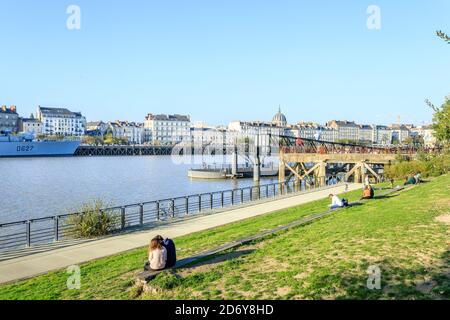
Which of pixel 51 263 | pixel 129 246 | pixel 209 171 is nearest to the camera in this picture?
pixel 51 263

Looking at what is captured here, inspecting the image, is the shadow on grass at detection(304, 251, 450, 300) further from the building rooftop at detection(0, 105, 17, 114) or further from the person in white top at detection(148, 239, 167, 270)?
the building rooftop at detection(0, 105, 17, 114)

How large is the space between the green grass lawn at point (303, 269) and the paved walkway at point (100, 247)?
0.72 metres

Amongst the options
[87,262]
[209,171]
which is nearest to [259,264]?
[87,262]

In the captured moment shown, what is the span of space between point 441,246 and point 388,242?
1168mm

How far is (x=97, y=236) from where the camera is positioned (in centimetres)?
1539

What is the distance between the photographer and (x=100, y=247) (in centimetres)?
1352

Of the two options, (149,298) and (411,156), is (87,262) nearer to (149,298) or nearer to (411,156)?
(149,298)

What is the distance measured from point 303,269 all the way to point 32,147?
14488cm

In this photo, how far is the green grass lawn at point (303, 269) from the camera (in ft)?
25.3

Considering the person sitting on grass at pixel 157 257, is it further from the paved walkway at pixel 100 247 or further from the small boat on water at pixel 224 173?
the small boat on water at pixel 224 173

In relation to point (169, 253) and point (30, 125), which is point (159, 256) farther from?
point (30, 125)

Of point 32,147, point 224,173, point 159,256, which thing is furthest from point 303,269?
point 32,147

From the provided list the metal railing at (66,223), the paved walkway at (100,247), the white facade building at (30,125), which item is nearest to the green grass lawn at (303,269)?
the paved walkway at (100,247)
